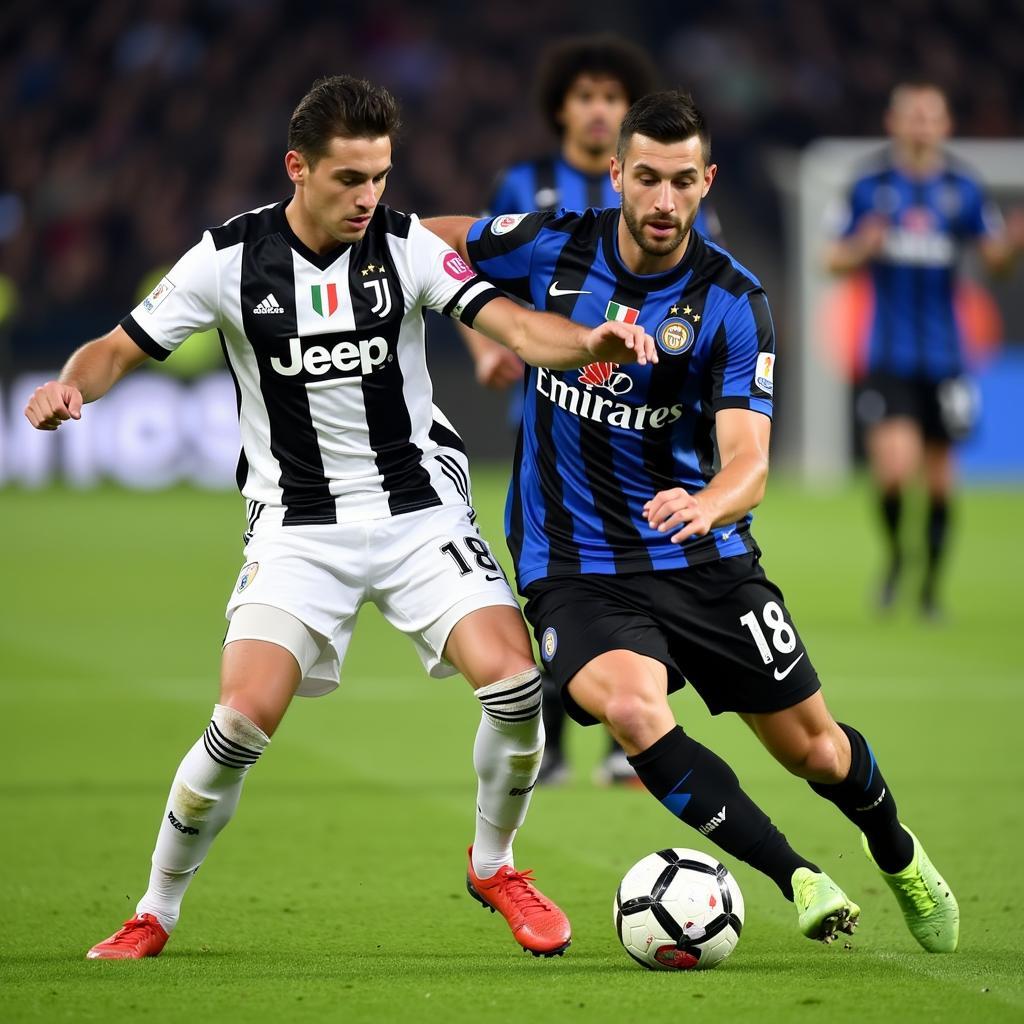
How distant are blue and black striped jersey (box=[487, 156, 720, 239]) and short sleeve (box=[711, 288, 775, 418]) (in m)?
1.97

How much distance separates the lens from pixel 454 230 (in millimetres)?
4934

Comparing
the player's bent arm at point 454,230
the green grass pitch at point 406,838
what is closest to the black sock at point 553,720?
the green grass pitch at point 406,838

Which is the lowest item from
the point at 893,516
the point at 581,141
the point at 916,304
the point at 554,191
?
the point at 893,516

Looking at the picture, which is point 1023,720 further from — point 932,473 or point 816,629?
point 932,473

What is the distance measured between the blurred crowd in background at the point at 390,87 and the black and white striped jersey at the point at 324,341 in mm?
14798

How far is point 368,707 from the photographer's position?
8.51m

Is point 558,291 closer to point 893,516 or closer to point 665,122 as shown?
point 665,122

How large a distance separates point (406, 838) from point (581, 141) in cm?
242

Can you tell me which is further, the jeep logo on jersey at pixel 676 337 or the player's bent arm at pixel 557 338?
the jeep logo on jersey at pixel 676 337

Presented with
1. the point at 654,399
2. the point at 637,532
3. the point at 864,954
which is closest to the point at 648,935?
the point at 864,954

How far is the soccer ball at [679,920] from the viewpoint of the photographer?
420cm

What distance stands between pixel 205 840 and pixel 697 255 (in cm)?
181

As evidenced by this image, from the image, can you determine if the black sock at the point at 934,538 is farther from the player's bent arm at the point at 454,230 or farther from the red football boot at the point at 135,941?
the red football boot at the point at 135,941

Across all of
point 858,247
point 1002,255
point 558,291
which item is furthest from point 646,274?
point 858,247
